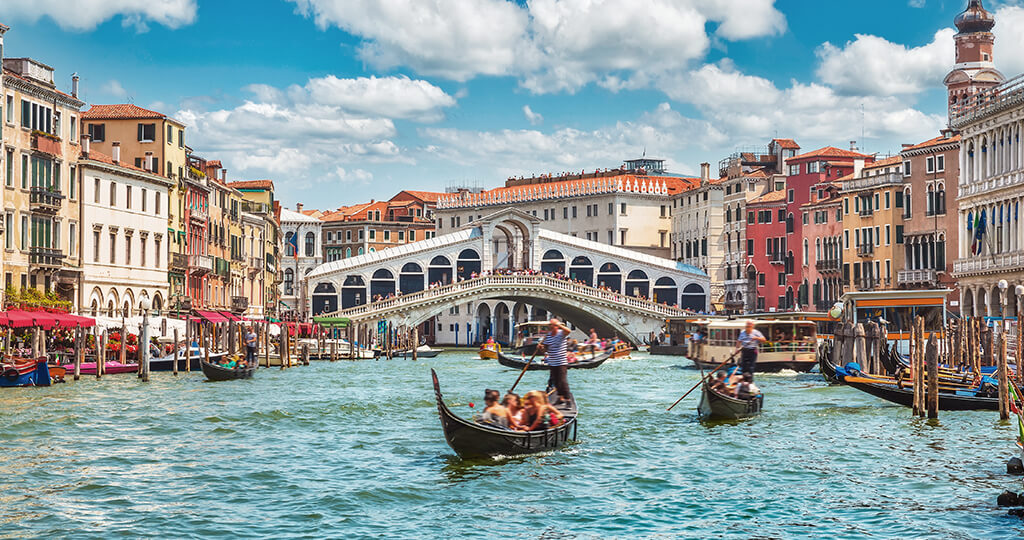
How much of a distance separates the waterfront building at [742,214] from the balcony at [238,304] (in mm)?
19311

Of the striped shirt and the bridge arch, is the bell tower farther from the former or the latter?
the striped shirt

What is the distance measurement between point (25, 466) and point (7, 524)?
11.3ft

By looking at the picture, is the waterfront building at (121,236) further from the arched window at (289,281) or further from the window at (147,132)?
the arched window at (289,281)

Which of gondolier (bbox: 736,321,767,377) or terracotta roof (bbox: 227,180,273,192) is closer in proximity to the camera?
gondolier (bbox: 736,321,767,377)

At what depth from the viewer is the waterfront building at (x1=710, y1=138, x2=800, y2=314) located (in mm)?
58719

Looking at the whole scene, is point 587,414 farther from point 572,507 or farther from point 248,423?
point 572,507

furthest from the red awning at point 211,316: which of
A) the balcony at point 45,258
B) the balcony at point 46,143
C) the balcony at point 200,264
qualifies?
the balcony at point 46,143

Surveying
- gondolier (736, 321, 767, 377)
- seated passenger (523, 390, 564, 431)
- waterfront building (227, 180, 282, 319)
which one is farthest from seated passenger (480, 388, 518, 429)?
waterfront building (227, 180, 282, 319)

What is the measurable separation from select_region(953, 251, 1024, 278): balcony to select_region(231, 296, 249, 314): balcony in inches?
→ 902

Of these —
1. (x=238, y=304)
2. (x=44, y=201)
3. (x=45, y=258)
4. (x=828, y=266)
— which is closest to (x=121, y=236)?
(x=45, y=258)

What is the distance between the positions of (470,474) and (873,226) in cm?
3598

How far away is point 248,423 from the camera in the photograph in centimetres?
2045

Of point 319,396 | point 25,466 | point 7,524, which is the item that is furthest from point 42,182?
point 7,524

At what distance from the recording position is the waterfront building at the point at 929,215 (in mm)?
43344
